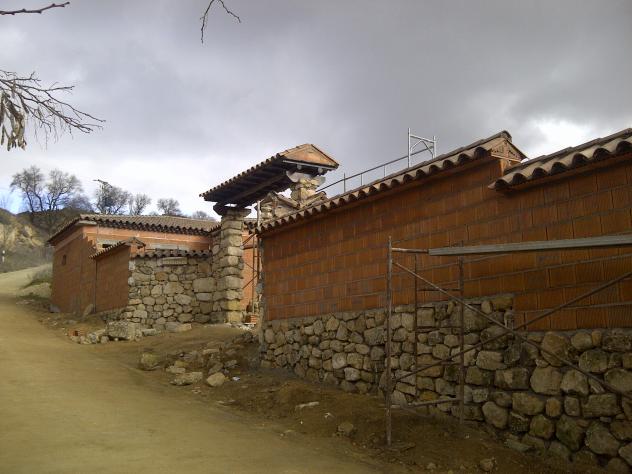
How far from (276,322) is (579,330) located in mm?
5873

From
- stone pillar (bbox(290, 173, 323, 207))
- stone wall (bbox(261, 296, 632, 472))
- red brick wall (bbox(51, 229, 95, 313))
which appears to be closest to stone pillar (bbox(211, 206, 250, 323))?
stone pillar (bbox(290, 173, 323, 207))

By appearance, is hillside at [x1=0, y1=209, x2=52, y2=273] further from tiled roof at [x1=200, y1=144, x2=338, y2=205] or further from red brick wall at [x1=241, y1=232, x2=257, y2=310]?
tiled roof at [x1=200, y1=144, x2=338, y2=205]

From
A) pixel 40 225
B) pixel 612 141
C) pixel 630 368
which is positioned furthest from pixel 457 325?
pixel 40 225

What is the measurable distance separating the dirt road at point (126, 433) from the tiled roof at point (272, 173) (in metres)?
5.69

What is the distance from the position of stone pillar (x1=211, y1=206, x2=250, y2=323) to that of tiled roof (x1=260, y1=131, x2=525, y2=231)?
26.5 feet

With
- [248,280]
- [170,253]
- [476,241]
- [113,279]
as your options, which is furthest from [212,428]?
[113,279]

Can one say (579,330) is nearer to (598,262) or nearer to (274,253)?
(598,262)

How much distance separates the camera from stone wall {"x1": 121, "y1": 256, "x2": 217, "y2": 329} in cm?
1692

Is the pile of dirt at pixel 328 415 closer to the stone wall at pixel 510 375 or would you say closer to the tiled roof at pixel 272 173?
the stone wall at pixel 510 375

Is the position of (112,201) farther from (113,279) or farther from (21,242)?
(113,279)

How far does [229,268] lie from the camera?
53.8ft

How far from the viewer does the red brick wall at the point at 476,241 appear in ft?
17.3

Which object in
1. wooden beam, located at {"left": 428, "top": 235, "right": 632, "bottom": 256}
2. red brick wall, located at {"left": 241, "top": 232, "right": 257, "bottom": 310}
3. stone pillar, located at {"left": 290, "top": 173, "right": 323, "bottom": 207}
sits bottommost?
wooden beam, located at {"left": 428, "top": 235, "right": 632, "bottom": 256}

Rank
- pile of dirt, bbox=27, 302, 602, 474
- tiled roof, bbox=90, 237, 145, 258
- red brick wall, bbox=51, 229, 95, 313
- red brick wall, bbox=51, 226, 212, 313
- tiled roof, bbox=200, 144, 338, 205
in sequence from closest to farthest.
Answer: pile of dirt, bbox=27, 302, 602, 474
tiled roof, bbox=200, 144, 338, 205
tiled roof, bbox=90, 237, 145, 258
red brick wall, bbox=51, 226, 212, 313
red brick wall, bbox=51, 229, 95, 313
